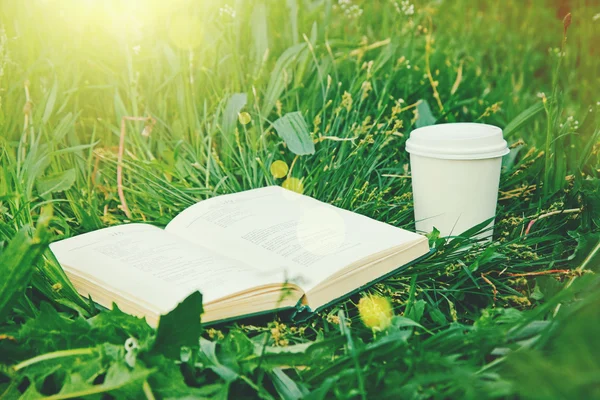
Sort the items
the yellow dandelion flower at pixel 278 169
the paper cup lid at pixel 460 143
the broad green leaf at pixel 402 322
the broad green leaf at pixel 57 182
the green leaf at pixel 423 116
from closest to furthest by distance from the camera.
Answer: the broad green leaf at pixel 402 322 → the paper cup lid at pixel 460 143 → the broad green leaf at pixel 57 182 → the yellow dandelion flower at pixel 278 169 → the green leaf at pixel 423 116

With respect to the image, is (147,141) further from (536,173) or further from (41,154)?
(536,173)

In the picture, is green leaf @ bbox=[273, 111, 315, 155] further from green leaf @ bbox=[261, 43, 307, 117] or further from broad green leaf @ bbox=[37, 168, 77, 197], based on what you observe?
broad green leaf @ bbox=[37, 168, 77, 197]

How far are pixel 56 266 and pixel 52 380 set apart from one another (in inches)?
11.7

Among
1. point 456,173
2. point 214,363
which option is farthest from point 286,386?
point 456,173

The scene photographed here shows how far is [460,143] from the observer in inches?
57.4

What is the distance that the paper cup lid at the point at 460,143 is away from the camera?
1461 mm

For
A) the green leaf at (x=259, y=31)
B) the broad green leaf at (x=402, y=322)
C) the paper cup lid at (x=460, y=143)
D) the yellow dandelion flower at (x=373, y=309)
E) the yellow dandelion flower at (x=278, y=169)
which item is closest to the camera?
the broad green leaf at (x=402, y=322)

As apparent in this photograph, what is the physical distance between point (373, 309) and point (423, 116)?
2.83ft

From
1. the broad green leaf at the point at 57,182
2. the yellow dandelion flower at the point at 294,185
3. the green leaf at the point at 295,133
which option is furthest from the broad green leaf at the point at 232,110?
the broad green leaf at the point at 57,182

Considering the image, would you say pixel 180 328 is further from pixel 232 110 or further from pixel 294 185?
pixel 232 110

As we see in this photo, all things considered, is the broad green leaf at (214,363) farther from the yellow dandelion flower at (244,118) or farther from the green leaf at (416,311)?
the yellow dandelion flower at (244,118)

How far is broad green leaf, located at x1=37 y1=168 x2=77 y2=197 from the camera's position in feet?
5.55

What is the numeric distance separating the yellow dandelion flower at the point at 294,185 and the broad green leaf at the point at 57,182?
0.58 m

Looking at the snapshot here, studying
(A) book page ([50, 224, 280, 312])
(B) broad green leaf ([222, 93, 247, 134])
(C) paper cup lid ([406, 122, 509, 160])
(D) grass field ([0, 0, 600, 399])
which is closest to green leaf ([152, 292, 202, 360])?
(D) grass field ([0, 0, 600, 399])
